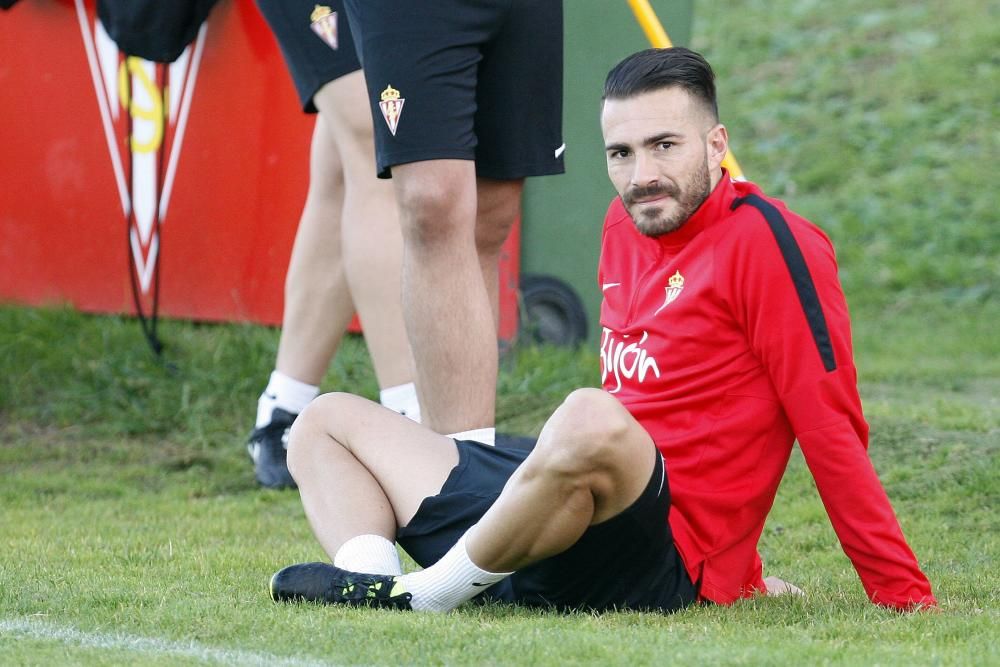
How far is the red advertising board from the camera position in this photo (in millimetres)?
5762

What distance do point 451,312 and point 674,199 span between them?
657 mm

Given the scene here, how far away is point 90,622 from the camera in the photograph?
2.84 meters

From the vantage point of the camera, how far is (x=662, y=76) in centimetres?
314

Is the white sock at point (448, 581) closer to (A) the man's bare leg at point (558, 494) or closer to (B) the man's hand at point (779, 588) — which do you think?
(A) the man's bare leg at point (558, 494)

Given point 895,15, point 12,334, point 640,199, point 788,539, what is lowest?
point 788,539

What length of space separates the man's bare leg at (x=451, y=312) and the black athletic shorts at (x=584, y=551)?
0.27 metres

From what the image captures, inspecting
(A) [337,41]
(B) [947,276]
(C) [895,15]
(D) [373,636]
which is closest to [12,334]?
(A) [337,41]

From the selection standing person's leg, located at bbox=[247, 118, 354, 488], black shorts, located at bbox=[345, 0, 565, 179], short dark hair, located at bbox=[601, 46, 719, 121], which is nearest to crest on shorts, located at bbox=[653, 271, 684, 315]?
short dark hair, located at bbox=[601, 46, 719, 121]

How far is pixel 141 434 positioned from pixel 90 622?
257 cm

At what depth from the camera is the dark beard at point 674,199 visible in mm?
3070

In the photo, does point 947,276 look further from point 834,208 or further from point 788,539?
point 788,539

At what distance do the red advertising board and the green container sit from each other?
0.12 m

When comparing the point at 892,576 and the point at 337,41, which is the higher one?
the point at 337,41

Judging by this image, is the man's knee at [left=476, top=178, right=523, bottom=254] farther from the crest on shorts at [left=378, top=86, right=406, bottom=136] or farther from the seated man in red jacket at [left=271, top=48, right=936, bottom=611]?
the seated man in red jacket at [left=271, top=48, right=936, bottom=611]
